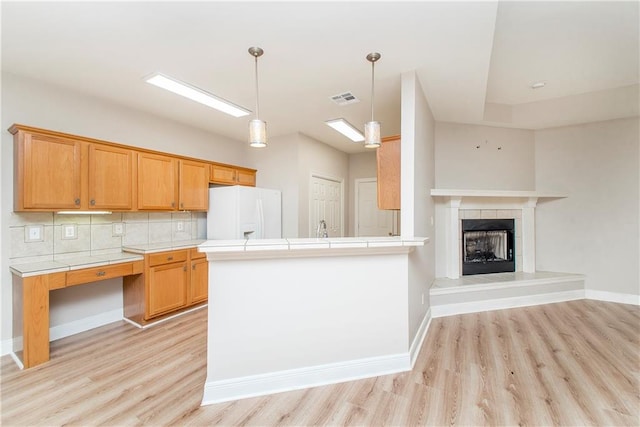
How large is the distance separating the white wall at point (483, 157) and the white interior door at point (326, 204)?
2.00m

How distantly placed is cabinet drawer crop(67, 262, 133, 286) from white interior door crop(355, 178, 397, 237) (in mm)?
4297

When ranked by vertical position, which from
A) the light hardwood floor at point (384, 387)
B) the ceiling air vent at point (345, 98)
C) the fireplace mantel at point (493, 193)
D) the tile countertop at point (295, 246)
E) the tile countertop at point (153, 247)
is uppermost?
the ceiling air vent at point (345, 98)

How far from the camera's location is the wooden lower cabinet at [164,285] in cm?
318

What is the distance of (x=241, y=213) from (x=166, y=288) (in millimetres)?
1277

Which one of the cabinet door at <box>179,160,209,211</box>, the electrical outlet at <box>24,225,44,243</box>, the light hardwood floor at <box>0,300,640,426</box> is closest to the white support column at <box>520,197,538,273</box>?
the light hardwood floor at <box>0,300,640,426</box>

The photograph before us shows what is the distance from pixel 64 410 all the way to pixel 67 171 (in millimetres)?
2059

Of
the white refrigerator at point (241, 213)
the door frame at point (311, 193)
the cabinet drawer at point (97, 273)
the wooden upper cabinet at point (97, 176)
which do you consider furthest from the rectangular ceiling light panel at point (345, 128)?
the cabinet drawer at point (97, 273)

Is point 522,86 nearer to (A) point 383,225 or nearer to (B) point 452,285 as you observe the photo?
Answer: (B) point 452,285

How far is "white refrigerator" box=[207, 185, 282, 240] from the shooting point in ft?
12.8

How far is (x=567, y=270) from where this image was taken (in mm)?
4238

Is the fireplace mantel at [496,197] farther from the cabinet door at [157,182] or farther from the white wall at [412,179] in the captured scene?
the cabinet door at [157,182]

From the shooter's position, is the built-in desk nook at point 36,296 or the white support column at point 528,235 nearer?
the built-in desk nook at point 36,296

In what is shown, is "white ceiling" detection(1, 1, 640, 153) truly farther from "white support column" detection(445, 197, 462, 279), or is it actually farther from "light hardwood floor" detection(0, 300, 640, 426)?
"light hardwood floor" detection(0, 300, 640, 426)

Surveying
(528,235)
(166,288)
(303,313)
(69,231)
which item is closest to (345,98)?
(303,313)
